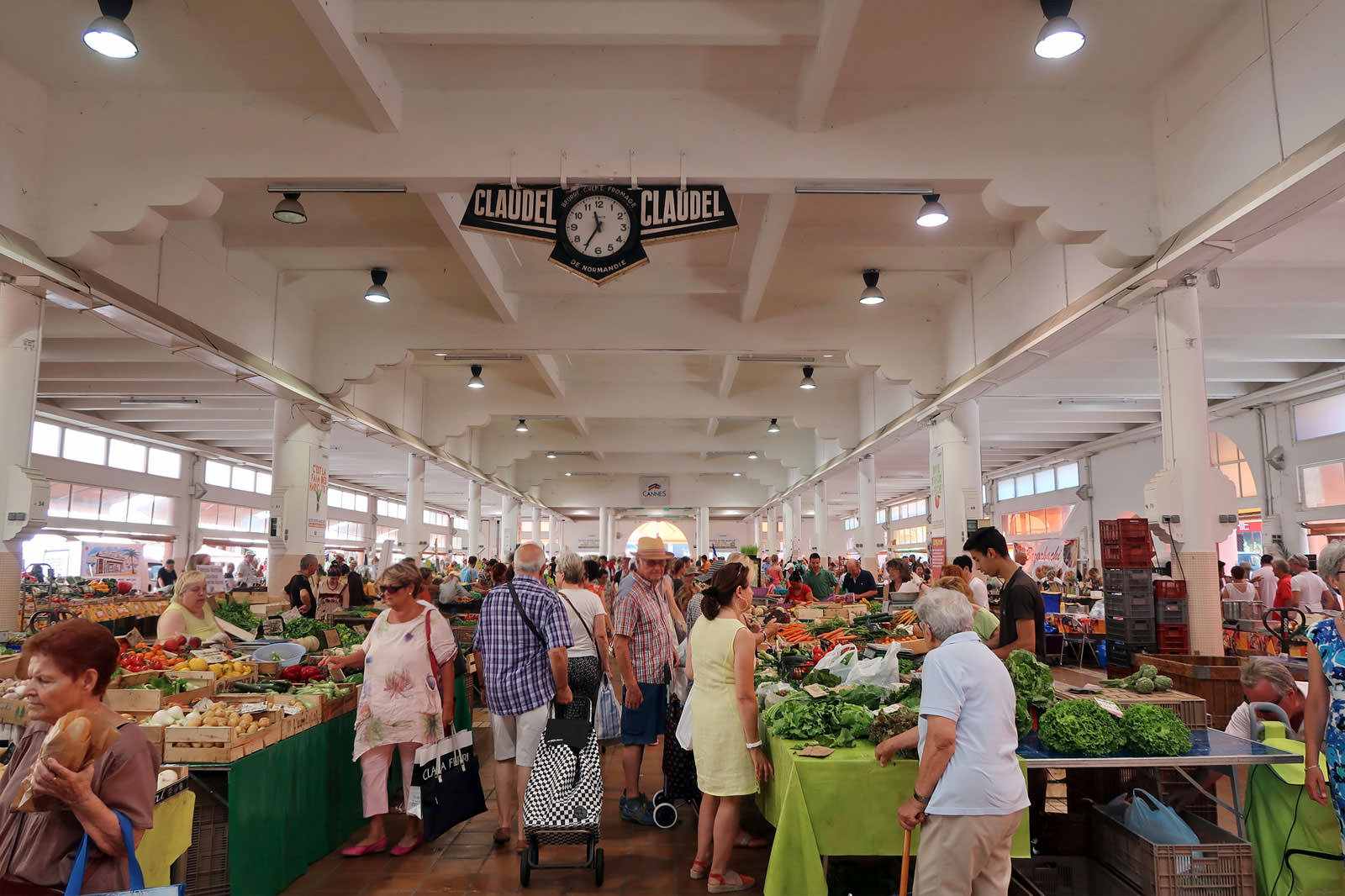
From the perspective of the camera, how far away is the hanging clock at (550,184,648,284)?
596 centimetres

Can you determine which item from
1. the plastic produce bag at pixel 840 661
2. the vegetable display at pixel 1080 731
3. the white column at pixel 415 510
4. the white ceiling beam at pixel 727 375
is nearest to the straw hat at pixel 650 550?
the plastic produce bag at pixel 840 661

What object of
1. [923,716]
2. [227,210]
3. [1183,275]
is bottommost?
[923,716]

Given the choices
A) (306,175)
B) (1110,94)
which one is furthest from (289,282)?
(1110,94)

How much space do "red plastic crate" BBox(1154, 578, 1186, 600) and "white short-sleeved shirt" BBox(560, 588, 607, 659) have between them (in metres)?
4.52

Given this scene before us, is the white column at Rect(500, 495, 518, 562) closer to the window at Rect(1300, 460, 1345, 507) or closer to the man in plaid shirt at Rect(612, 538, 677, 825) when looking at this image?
the window at Rect(1300, 460, 1345, 507)

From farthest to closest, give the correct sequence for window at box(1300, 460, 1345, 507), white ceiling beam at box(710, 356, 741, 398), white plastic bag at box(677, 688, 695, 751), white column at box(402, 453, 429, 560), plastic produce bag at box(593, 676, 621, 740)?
white column at box(402, 453, 429, 560) → window at box(1300, 460, 1345, 507) → white ceiling beam at box(710, 356, 741, 398) → plastic produce bag at box(593, 676, 621, 740) → white plastic bag at box(677, 688, 695, 751)

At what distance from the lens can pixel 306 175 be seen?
6.46 m

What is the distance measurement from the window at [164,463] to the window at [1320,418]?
24.4 metres

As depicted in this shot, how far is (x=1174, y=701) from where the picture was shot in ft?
15.3

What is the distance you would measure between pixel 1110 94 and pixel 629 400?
10.6 meters

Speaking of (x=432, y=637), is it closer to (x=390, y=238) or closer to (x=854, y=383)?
(x=390, y=238)

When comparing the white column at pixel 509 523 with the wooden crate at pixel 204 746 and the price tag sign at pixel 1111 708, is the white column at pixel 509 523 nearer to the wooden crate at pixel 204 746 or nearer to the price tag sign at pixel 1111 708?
the wooden crate at pixel 204 746

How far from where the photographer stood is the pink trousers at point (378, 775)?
16.5 ft

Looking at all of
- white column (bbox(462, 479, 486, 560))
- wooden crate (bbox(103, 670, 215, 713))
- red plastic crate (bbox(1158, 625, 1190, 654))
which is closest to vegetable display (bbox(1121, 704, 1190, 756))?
red plastic crate (bbox(1158, 625, 1190, 654))
